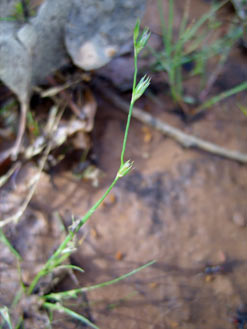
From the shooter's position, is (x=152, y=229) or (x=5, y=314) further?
(x=152, y=229)

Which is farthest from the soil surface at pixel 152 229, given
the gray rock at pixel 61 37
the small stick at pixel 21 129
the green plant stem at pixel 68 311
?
the gray rock at pixel 61 37

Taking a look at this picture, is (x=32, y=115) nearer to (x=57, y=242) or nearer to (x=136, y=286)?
(x=57, y=242)

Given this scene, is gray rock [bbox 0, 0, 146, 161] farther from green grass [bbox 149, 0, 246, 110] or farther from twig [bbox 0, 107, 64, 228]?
green grass [bbox 149, 0, 246, 110]

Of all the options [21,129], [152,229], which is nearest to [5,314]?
[152,229]

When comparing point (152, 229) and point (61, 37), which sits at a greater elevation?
point (61, 37)

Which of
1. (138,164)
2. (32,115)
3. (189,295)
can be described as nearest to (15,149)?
(32,115)

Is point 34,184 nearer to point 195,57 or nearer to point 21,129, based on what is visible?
point 21,129

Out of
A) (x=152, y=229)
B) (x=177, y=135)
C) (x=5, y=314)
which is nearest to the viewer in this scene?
(x=5, y=314)
